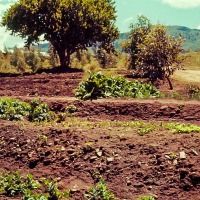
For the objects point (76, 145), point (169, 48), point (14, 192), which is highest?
point (169, 48)

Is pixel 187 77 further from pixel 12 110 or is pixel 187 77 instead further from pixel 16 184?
pixel 16 184

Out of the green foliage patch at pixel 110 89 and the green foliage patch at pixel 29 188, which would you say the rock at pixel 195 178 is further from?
the green foliage patch at pixel 110 89

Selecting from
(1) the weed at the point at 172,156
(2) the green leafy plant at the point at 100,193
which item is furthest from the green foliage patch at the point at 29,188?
(1) the weed at the point at 172,156

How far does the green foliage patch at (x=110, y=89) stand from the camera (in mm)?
15477

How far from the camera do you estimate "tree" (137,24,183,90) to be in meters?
20.2

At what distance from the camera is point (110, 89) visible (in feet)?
51.8

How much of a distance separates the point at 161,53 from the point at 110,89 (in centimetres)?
557

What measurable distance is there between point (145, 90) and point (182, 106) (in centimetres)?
290

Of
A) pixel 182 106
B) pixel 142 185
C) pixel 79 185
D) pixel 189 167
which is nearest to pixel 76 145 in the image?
pixel 79 185

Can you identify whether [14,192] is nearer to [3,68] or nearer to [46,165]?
[46,165]

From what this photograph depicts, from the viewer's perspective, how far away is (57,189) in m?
7.76

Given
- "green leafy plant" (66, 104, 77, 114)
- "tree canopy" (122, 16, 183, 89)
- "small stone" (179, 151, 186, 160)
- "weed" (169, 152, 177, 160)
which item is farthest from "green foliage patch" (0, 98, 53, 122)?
"tree canopy" (122, 16, 183, 89)

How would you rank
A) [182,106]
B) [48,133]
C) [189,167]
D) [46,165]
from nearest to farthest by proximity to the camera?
[189,167], [46,165], [48,133], [182,106]

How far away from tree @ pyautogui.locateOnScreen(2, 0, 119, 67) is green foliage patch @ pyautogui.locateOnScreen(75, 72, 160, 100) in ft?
52.5
